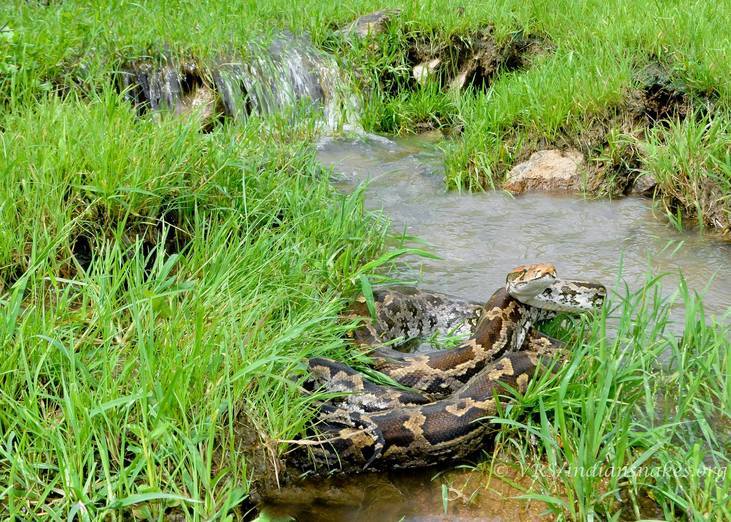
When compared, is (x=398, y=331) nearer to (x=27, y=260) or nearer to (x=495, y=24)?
(x=27, y=260)

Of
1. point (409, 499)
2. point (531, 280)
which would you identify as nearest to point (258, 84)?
point (531, 280)

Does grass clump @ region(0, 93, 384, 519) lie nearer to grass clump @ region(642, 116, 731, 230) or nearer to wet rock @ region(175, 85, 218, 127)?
wet rock @ region(175, 85, 218, 127)

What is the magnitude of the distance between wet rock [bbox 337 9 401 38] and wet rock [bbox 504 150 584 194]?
3.99m

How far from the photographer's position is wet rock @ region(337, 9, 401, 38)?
39.5 feet

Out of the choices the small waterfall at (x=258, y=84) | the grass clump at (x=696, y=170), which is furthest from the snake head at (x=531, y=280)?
the small waterfall at (x=258, y=84)

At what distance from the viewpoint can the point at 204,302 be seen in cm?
465

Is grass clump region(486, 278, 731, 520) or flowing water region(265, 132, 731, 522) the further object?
flowing water region(265, 132, 731, 522)

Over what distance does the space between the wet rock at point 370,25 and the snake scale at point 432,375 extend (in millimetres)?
6858

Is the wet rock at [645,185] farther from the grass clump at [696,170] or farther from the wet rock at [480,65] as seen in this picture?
the wet rock at [480,65]

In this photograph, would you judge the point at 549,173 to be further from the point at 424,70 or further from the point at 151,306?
the point at 151,306

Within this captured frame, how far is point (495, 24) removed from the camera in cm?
1208

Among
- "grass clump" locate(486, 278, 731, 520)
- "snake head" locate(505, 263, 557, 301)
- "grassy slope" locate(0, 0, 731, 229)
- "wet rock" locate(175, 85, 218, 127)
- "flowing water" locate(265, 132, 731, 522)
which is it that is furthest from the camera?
"wet rock" locate(175, 85, 218, 127)

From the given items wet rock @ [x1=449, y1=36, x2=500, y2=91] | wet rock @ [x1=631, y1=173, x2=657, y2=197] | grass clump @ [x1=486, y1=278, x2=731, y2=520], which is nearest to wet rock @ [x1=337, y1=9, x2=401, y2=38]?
wet rock @ [x1=449, y1=36, x2=500, y2=91]

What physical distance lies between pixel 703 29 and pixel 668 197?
2627 millimetres
